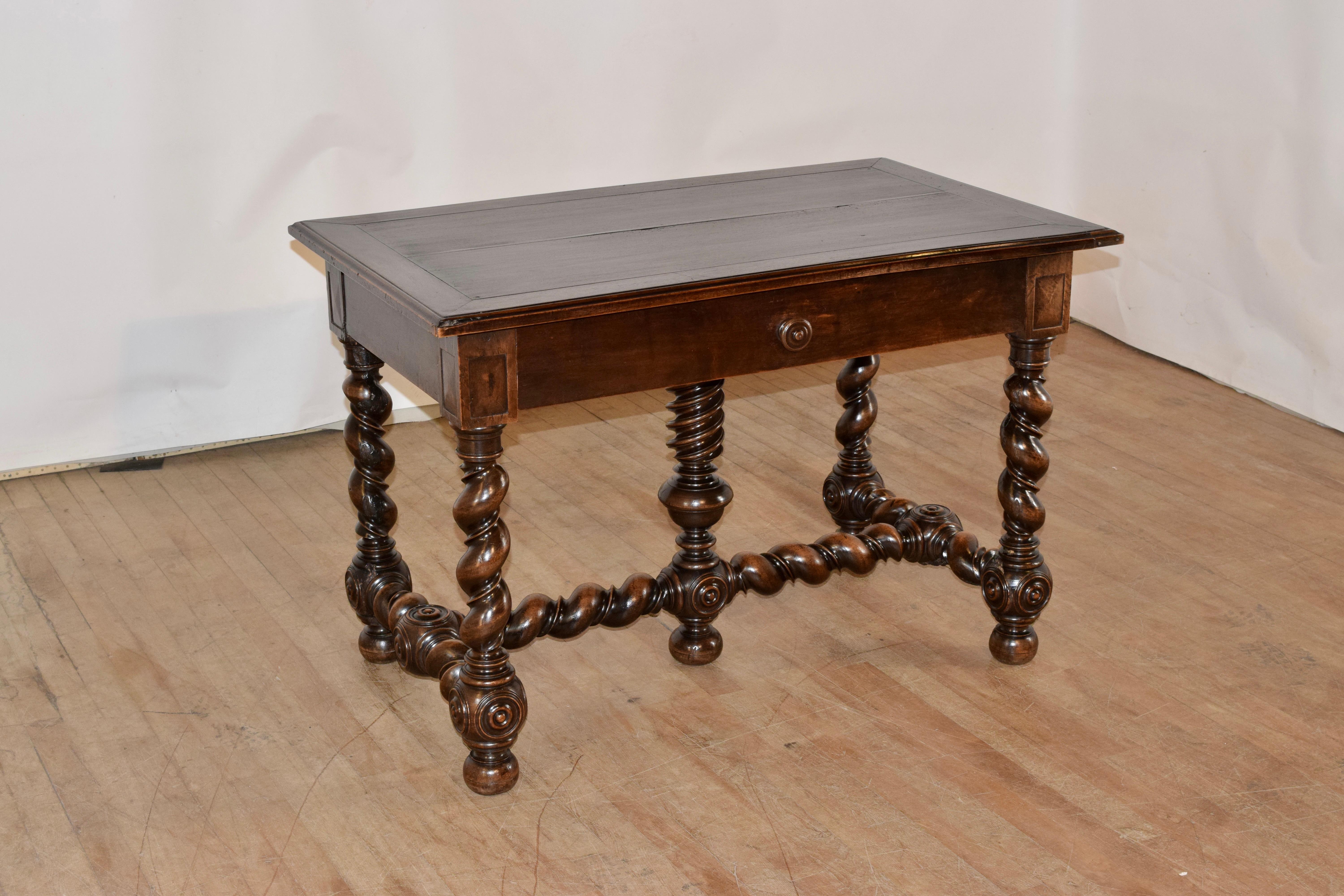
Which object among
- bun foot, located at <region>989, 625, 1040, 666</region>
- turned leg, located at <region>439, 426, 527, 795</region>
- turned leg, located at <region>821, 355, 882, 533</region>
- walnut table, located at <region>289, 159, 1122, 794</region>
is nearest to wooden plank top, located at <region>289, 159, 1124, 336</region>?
walnut table, located at <region>289, 159, 1122, 794</region>

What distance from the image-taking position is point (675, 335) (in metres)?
2.34

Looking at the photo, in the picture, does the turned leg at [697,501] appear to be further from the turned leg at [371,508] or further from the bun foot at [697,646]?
the turned leg at [371,508]

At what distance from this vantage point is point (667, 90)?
4445mm

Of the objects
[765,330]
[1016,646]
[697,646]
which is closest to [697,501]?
[697,646]

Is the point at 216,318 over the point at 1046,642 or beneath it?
over

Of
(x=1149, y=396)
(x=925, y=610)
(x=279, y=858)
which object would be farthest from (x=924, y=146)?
(x=279, y=858)

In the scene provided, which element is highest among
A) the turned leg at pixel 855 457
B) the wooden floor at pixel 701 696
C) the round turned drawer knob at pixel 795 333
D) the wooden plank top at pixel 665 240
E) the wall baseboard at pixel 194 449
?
the wooden plank top at pixel 665 240

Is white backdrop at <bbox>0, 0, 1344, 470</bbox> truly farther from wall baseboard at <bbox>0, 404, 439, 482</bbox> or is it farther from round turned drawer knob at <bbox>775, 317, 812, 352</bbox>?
round turned drawer knob at <bbox>775, 317, 812, 352</bbox>

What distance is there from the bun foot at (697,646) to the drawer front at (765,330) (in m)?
0.69

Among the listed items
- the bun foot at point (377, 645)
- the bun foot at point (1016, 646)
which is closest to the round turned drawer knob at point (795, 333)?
the bun foot at point (1016, 646)

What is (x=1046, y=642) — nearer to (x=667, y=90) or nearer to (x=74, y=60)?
(x=667, y=90)

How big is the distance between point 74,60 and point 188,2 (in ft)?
1.07

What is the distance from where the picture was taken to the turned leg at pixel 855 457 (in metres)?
3.15

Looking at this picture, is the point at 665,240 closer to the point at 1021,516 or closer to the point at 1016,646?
the point at 1021,516
